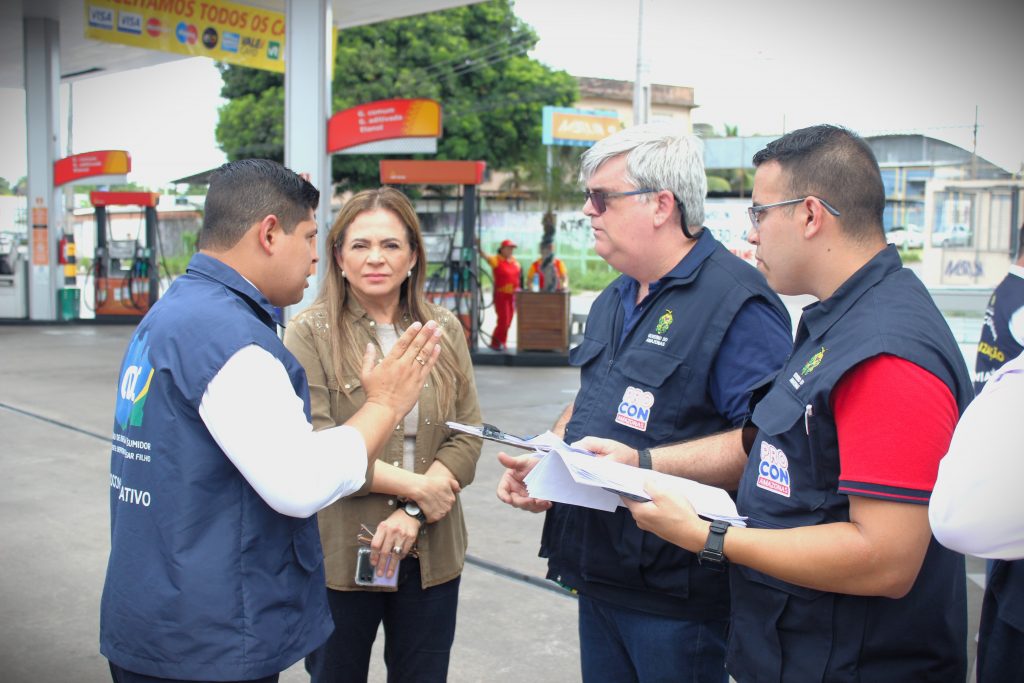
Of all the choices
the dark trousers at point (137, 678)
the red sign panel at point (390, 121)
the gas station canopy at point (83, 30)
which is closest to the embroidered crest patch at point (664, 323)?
the dark trousers at point (137, 678)

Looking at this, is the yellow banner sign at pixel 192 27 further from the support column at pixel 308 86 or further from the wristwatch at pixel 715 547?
the wristwatch at pixel 715 547

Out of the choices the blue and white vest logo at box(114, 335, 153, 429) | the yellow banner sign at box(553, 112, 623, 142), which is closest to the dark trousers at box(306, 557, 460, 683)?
the blue and white vest logo at box(114, 335, 153, 429)

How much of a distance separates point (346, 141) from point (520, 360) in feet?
13.7

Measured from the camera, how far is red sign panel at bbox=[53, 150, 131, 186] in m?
16.8

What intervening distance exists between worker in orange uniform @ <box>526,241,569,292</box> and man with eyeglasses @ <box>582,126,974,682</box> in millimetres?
11165

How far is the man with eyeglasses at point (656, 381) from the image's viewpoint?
2.20 metres

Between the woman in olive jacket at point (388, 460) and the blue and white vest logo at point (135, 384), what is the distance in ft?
2.09

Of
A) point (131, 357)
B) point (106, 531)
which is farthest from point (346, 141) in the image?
point (131, 357)

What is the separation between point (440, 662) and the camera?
2.61 m

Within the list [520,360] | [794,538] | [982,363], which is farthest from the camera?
[520,360]

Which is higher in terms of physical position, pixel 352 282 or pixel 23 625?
pixel 352 282

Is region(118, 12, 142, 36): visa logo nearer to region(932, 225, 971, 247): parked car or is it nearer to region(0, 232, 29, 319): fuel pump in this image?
region(0, 232, 29, 319): fuel pump

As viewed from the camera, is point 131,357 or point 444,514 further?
point 444,514

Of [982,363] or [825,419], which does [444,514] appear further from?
[982,363]
